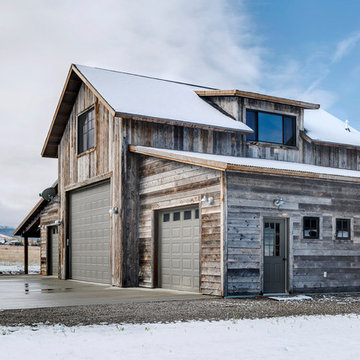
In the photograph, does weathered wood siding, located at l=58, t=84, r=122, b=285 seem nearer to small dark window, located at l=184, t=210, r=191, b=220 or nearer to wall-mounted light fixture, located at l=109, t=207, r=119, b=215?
wall-mounted light fixture, located at l=109, t=207, r=119, b=215

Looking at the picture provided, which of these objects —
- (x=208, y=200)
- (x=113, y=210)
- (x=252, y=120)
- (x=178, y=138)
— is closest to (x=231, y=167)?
(x=208, y=200)

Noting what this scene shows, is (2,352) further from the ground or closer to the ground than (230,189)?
closer to the ground

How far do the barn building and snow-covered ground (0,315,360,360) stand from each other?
498 cm

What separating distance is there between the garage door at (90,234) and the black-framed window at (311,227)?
697 cm

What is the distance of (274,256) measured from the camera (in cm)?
1477

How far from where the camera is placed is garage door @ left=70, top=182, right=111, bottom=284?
19.4 meters

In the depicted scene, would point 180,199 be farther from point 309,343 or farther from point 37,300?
point 309,343

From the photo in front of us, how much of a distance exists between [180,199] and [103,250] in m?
5.05

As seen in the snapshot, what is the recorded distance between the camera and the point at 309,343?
24.8ft

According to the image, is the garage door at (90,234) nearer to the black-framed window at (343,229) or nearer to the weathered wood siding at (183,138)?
the weathered wood siding at (183,138)

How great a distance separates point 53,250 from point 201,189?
13530mm

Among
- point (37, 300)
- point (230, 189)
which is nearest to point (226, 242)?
point (230, 189)

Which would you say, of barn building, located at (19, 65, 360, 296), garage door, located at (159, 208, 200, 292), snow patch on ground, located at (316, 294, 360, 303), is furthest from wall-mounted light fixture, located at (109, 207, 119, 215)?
snow patch on ground, located at (316, 294, 360, 303)

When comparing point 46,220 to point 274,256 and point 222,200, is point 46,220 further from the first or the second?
point 222,200
